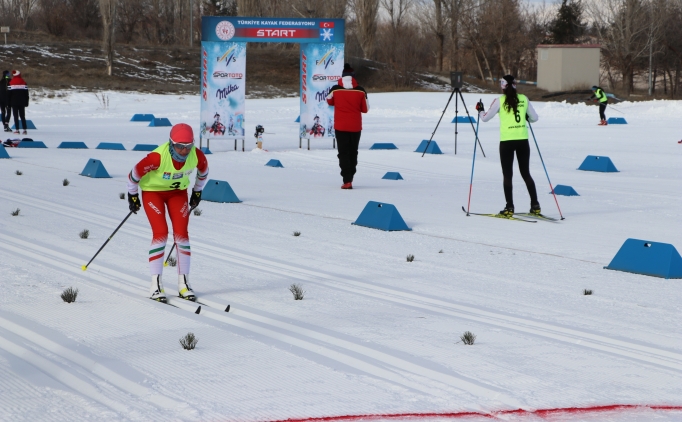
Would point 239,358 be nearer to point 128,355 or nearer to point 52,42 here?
point 128,355

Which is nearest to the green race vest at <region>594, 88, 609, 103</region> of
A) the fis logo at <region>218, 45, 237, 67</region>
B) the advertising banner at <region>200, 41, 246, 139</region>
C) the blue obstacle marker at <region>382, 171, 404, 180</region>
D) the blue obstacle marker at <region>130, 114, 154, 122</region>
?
the advertising banner at <region>200, 41, 246, 139</region>

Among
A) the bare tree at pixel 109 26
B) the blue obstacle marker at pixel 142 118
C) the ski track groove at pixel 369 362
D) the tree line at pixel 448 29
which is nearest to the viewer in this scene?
the ski track groove at pixel 369 362

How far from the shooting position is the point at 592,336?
21.2 feet

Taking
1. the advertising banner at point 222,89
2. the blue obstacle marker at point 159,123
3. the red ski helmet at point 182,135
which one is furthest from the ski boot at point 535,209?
the blue obstacle marker at point 159,123

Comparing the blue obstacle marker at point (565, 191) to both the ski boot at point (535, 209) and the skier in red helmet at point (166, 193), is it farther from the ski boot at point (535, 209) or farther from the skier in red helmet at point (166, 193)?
the skier in red helmet at point (166, 193)

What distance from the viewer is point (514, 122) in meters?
12.2

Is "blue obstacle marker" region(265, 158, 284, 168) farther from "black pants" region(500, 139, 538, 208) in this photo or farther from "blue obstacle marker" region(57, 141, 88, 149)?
"black pants" region(500, 139, 538, 208)

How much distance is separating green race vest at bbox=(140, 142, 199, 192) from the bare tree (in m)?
45.0

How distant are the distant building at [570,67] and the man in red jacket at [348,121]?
1657 inches

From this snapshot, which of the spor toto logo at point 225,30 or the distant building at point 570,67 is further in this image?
the distant building at point 570,67

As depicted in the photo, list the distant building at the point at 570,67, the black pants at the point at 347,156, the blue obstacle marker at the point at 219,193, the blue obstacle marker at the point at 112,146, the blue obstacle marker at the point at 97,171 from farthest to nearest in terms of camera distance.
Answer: the distant building at the point at 570,67 < the blue obstacle marker at the point at 112,146 < the blue obstacle marker at the point at 97,171 < the black pants at the point at 347,156 < the blue obstacle marker at the point at 219,193

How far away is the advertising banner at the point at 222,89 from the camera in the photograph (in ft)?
71.2

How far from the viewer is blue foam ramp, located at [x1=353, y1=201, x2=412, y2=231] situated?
11234 mm

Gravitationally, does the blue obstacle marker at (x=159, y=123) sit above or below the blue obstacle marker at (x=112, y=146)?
above
